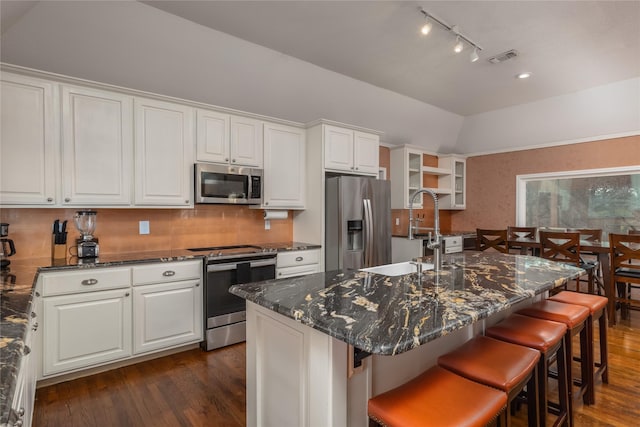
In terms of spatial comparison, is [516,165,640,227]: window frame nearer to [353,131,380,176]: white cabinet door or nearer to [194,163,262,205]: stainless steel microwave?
[353,131,380,176]: white cabinet door

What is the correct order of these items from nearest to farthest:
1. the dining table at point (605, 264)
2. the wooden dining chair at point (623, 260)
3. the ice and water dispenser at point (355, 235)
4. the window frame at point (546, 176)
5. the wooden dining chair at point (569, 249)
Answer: the wooden dining chair at point (623, 260) → the dining table at point (605, 264) → the wooden dining chair at point (569, 249) → the ice and water dispenser at point (355, 235) → the window frame at point (546, 176)

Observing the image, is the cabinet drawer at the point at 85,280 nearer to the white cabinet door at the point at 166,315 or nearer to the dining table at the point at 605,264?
the white cabinet door at the point at 166,315

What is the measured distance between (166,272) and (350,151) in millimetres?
2462

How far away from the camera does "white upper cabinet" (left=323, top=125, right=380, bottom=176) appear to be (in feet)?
12.8

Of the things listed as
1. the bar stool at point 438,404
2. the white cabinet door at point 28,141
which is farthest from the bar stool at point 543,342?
the white cabinet door at point 28,141

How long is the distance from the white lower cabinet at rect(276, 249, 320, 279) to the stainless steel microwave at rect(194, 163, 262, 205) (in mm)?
679

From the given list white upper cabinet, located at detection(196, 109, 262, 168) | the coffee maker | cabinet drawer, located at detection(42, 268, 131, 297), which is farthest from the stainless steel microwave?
the coffee maker

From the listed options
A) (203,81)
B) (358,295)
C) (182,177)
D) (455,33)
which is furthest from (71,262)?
(455,33)

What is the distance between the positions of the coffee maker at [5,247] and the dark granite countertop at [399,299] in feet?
5.97

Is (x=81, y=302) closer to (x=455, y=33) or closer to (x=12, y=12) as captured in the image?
(x=12, y=12)

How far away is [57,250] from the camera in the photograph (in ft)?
8.75

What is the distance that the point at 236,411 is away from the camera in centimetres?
212

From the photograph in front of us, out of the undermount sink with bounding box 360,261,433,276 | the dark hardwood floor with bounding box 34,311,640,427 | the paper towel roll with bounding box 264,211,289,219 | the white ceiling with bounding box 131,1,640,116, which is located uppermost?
the white ceiling with bounding box 131,1,640,116

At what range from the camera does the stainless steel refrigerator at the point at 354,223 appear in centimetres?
376
